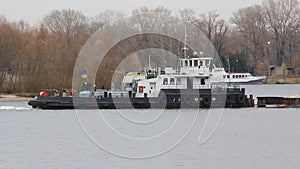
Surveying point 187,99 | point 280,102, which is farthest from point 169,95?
point 280,102

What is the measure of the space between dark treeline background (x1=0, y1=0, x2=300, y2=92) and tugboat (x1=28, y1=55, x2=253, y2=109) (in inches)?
1012

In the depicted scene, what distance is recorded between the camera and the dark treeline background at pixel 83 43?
100m

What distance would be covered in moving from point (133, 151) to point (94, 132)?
1046 centimetres

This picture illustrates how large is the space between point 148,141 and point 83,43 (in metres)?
68.9

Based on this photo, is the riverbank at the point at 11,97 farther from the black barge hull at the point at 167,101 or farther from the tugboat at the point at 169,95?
the black barge hull at the point at 167,101

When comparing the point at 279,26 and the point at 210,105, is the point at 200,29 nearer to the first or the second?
the point at 279,26

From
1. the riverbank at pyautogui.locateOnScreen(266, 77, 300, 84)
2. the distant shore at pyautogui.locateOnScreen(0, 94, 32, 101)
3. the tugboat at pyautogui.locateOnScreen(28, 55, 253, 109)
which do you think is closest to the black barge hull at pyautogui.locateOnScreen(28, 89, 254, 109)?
the tugboat at pyautogui.locateOnScreen(28, 55, 253, 109)

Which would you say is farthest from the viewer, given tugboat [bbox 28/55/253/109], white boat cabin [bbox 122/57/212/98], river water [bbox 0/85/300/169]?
white boat cabin [bbox 122/57/212/98]

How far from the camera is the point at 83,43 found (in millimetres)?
116062

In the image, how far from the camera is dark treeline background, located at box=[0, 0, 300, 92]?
100 m

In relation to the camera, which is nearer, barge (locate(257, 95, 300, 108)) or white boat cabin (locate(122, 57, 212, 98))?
white boat cabin (locate(122, 57, 212, 98))

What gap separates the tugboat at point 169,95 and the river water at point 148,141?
0.96 metres

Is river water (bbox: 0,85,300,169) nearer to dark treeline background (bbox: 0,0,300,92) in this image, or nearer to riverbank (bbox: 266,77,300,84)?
dark treeline background (bbox: 0,0,300,92)

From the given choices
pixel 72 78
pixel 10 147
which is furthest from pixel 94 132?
pixel 72 78
